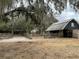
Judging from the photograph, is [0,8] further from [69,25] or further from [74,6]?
[69,25]

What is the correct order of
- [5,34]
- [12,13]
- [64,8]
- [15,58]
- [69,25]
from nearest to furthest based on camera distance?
[64,8] < [12,13] < [15,58] < [5,34] < [69,25]

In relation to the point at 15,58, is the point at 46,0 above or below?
above

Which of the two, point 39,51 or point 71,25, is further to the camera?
point 71,25

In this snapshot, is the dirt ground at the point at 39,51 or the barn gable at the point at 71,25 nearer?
the dirt ground at the point at 39,51

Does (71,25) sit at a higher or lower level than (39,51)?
higher

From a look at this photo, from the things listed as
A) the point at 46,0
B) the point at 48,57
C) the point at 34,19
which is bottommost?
the point at 48,57

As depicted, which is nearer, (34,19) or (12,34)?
(34,19)

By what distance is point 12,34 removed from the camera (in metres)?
41.9

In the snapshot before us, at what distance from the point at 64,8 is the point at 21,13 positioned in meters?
2.97

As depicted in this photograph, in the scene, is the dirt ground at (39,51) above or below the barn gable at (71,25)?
below

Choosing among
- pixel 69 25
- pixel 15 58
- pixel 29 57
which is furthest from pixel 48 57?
pixel 69 25

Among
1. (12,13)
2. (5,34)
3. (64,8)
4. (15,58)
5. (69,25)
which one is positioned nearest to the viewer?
(64,8)

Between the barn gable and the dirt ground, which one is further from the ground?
the barn gable

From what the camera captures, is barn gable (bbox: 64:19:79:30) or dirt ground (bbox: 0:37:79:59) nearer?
dirt ground (bbox: 0:37:79:59)
